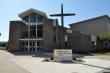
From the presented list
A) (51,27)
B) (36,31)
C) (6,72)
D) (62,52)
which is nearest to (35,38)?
(36,31)

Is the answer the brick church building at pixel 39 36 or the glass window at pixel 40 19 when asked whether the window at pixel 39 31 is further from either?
the glass window at pixel 40 19

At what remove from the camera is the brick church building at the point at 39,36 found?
36.7 metres

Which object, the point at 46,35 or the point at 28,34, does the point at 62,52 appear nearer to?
the point at 46,35

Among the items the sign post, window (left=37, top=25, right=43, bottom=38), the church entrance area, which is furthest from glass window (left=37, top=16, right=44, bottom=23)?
A: the sign post

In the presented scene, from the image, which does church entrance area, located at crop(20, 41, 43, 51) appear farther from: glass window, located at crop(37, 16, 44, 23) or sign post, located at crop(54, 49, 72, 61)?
sign post, located at crop(54, 49, 72, 61)

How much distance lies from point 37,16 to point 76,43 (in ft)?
32.7

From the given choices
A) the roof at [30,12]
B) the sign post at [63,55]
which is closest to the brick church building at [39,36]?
the roof at [30,12]

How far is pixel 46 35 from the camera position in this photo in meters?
36.5

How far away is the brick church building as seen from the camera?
120 ft

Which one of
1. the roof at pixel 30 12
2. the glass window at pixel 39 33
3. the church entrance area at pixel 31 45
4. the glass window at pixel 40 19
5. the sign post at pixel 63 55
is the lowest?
the sign post at pixel 63 55

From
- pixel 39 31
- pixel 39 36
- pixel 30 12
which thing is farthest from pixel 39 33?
pixel 30 12

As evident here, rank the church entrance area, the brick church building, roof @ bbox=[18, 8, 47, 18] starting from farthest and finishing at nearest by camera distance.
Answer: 1. roof @ bbox=[18, 8, 47, 18]
2. the church entrance area
3. the brick church building

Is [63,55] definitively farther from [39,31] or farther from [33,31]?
[33,31]

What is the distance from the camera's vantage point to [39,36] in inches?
1489
